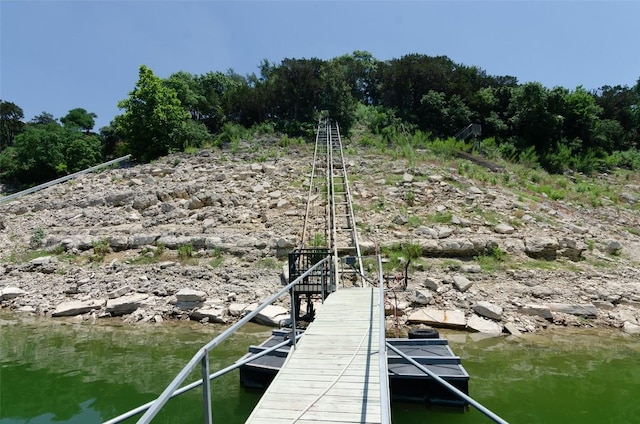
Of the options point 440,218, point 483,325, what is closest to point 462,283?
Answer: point 483,325

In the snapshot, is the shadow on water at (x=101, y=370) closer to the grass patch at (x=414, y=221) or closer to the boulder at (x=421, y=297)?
the boulder at (x=421, y=297)

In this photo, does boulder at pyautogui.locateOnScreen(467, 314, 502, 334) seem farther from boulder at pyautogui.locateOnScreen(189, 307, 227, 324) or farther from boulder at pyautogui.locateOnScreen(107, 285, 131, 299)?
boulder at pyautogui.locateOnScreen(107, 285, 131, 299)

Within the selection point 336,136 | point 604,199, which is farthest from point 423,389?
point 336,136

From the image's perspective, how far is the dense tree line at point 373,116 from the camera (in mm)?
23453

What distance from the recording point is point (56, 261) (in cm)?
1330

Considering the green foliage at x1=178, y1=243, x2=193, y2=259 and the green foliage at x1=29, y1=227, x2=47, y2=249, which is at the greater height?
the green foliage at x1=29, y1=227, x2=47, y2=249

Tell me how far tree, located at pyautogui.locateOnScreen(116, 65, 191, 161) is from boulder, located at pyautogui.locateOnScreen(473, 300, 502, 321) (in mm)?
19885

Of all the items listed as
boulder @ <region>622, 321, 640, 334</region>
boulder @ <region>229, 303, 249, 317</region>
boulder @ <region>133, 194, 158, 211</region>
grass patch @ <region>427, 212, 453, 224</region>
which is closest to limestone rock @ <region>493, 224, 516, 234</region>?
grass patch @ <region>427, 212, 453, 224</region>

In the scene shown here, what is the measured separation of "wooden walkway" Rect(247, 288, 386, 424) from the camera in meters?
3.96

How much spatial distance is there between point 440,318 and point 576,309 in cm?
358

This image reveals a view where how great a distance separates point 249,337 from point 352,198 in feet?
27.4

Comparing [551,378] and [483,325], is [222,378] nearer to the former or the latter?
[551,378]

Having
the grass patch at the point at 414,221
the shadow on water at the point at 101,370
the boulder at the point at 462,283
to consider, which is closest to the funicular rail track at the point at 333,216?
the grass patch at the point at 414,221

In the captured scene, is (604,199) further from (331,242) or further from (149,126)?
(149,126)
